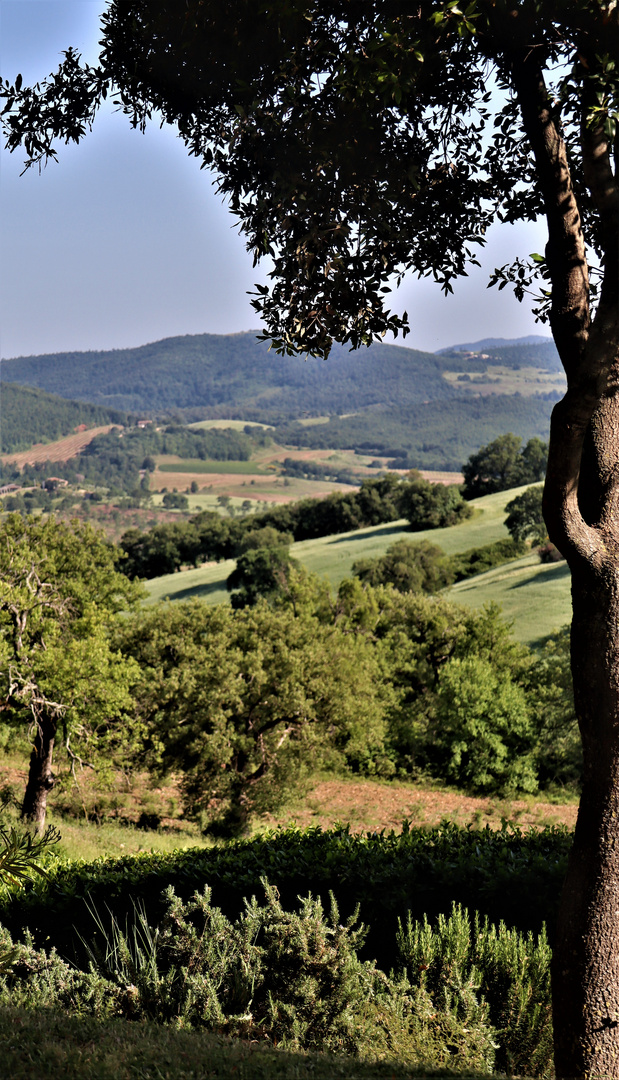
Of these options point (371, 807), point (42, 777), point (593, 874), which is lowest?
point (371, 807)

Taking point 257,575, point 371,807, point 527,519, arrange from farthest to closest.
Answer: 1. point 257,575
2. point 527,519
3. point 371,807

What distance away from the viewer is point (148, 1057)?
154 inches

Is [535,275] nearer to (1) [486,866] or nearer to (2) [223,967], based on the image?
(1) [486,866]

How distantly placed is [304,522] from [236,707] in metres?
78.4

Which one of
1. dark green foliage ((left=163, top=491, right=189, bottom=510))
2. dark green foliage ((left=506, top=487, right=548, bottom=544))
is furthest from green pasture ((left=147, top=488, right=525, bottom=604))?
dark green foliage ((left=163, top=491, right=189, bottom=510))

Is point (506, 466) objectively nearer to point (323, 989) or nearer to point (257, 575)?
point (257, 575)

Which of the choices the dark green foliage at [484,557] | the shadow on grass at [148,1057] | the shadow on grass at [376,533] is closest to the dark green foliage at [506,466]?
the shadow on grass at [376,533]

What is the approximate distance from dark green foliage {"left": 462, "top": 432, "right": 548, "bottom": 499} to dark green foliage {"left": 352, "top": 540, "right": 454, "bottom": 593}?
123ft

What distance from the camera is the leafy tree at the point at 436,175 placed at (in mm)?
4137

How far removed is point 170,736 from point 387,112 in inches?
798

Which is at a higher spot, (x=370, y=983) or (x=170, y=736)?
(x=370, y=983)

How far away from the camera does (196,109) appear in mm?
5789

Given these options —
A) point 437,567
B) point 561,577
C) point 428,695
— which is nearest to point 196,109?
point 428,695

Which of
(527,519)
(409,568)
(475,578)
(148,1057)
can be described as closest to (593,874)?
(148,1057)
